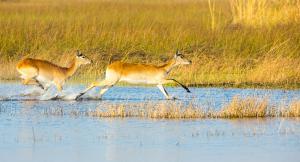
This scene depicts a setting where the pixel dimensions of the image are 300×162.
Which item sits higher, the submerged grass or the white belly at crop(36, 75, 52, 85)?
the white belly at crop(36, 75, 52, 85)

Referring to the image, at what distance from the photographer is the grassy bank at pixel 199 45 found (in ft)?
63.2

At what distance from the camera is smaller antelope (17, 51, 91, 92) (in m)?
17.3

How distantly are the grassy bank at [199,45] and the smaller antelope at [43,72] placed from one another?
7.00 ft

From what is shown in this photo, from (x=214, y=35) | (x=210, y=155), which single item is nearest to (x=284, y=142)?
(x=210, y=155)

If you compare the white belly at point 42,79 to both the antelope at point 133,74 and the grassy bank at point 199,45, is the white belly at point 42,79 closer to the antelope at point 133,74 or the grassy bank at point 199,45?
Answer: the antelope at point 133,74

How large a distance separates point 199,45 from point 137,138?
10.3 metres

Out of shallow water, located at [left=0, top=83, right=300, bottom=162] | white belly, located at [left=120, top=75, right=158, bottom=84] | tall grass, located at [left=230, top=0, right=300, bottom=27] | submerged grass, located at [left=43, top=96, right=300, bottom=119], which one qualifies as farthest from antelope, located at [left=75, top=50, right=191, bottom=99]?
tall grass, located at [left=230, top=0, right=300, bottom=27]

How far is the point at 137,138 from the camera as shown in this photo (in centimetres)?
1175

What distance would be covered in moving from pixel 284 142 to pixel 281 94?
561 centimetres

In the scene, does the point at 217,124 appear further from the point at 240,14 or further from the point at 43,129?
the point at 240,14

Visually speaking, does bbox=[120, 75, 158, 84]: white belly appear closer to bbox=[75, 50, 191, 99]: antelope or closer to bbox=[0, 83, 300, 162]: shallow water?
bbox=[75, 50, 191, 99]: antelope

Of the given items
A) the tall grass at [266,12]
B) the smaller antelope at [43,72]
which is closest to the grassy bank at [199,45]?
the tall grass at [266,12]

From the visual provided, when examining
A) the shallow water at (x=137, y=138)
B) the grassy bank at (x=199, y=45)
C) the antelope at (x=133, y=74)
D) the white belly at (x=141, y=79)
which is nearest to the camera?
the shallow water at (x=137, y=138)

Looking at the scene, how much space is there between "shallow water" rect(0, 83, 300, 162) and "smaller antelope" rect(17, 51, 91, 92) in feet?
6.22
